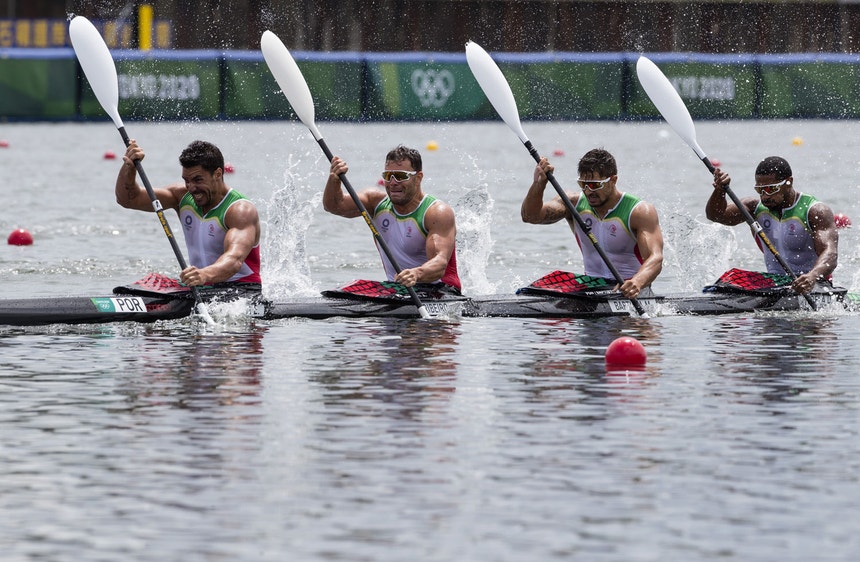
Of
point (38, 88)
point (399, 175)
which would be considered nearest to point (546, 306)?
point (399, 175)

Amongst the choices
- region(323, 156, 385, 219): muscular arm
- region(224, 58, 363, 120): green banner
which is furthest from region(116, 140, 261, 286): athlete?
region(224, 58, 363, 120): green banner

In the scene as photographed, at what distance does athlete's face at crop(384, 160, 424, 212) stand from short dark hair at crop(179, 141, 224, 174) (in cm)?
120

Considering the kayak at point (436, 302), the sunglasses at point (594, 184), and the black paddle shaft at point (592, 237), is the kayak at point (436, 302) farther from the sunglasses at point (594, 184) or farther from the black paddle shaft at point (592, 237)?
the sunglasses at point (594, 184)

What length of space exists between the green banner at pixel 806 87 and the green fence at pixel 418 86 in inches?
0.8

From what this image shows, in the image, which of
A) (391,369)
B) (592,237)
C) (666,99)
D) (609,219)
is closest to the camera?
(391,369)

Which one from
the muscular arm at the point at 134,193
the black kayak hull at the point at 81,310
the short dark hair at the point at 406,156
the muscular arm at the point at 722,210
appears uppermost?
the short dark hair at the point at 406,156

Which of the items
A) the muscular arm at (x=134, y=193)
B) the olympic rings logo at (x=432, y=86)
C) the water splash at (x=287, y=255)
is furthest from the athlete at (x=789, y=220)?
the olympic rings logo at (x=432, y=86)

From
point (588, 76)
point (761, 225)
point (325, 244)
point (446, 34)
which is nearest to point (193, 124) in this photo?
point (588, 76)

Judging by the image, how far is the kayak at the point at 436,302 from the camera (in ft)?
41.1

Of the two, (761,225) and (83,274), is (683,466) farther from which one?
(83,274)

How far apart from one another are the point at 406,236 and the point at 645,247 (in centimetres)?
163

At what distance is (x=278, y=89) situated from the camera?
37.1 meters

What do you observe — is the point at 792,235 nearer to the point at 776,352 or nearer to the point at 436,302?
the point at 776,352

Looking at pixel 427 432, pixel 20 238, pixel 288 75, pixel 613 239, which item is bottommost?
pixel 427 432
